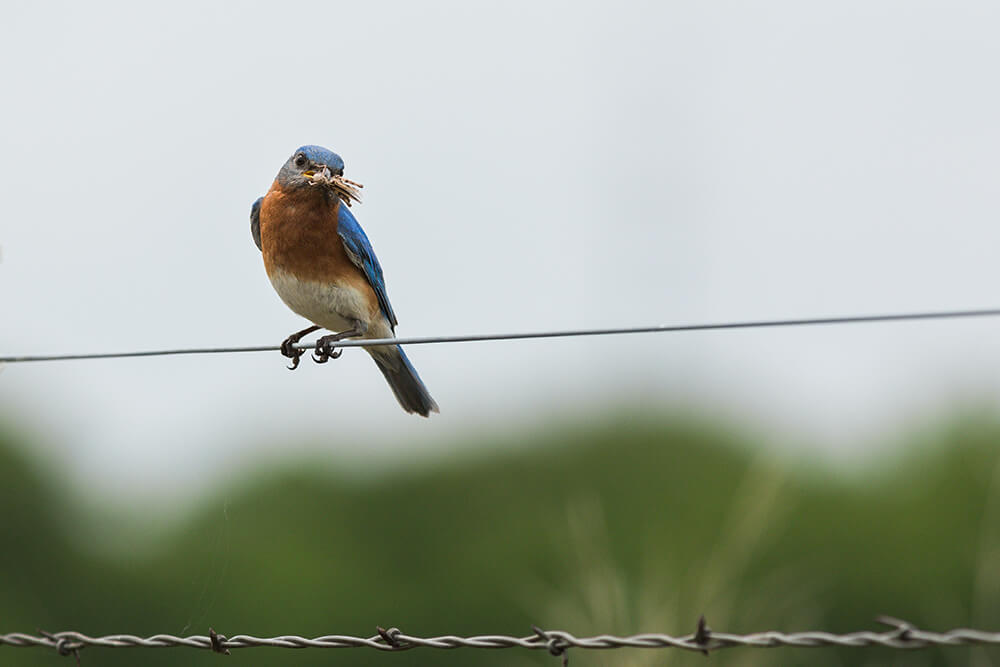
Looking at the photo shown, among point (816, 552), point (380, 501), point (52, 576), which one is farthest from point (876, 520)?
point (52, 576)

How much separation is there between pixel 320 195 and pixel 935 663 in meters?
6.20

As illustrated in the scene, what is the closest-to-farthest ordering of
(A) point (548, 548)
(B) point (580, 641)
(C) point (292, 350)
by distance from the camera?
(B) point (580, 641) → (C) point (292, 350) → (A) point (548, 548)

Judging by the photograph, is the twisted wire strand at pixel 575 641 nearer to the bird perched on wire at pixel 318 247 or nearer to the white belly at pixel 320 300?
the bird perched on wire at pixel 318 247

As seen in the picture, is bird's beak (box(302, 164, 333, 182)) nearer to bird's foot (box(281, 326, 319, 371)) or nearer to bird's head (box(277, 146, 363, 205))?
bird's head (box(277, 146, 363, 205))

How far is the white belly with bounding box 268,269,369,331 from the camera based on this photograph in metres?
5.73

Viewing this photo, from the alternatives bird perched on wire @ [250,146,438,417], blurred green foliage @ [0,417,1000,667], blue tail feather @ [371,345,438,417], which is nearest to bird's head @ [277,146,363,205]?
bird perched on wire @ [250,146,438,417]

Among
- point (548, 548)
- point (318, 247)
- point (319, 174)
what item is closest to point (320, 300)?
point (318, 247)

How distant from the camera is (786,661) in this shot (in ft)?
29.2

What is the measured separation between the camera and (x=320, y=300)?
5.75 metres

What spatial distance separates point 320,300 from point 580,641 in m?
3.04

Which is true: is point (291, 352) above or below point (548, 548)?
above

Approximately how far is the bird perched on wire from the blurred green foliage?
1848 millimetres

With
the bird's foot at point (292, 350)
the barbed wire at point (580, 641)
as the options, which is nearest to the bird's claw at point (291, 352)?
the bird's foot at point (292, 350)

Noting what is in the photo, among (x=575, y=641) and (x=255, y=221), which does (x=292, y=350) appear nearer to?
(x=255, y=221)
